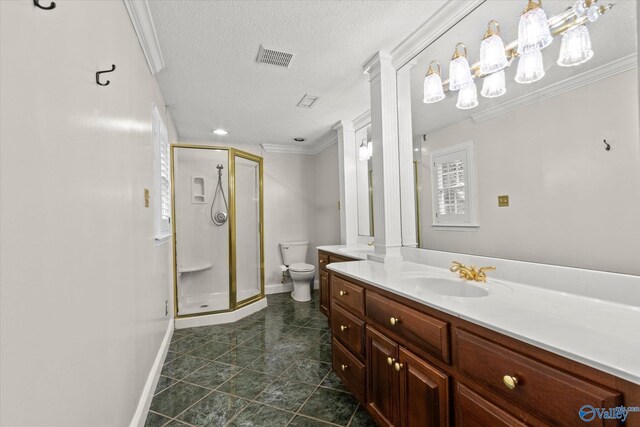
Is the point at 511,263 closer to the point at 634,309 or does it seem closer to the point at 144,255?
the point at 634,309

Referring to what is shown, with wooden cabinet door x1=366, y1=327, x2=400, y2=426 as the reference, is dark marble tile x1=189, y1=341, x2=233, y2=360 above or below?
below

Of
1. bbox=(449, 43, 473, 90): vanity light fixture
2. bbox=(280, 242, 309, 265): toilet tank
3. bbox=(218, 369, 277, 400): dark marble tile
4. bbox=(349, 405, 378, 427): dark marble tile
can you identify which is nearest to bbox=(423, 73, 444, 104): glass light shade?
bbox=(449, 43, 473, 90): vanity light fixture

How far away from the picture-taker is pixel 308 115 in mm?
3359

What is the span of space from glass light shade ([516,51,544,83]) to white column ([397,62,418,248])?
2.57 feet

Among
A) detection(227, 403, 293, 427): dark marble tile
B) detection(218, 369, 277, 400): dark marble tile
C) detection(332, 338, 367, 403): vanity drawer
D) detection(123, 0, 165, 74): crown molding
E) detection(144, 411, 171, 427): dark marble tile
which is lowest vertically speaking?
detection(218, 369, 277, 400): dark marble tile

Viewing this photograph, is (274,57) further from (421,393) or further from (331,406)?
(331,406)

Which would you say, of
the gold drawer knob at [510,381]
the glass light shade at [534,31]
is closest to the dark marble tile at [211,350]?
the gold drawer knob at [510,381]

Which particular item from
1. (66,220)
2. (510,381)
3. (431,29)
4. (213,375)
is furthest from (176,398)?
(431,29)

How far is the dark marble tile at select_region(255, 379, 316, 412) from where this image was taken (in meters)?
1.75

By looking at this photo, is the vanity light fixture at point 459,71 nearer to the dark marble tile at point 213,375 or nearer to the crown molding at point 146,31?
the crown molding at point 146,31

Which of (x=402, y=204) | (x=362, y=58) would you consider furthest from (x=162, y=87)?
(x=402, y=204)

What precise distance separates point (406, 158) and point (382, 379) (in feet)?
5.01

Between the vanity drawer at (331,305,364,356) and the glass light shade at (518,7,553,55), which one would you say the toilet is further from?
the glass light shade at (518,7,553,55)

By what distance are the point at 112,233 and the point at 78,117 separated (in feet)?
1.71
